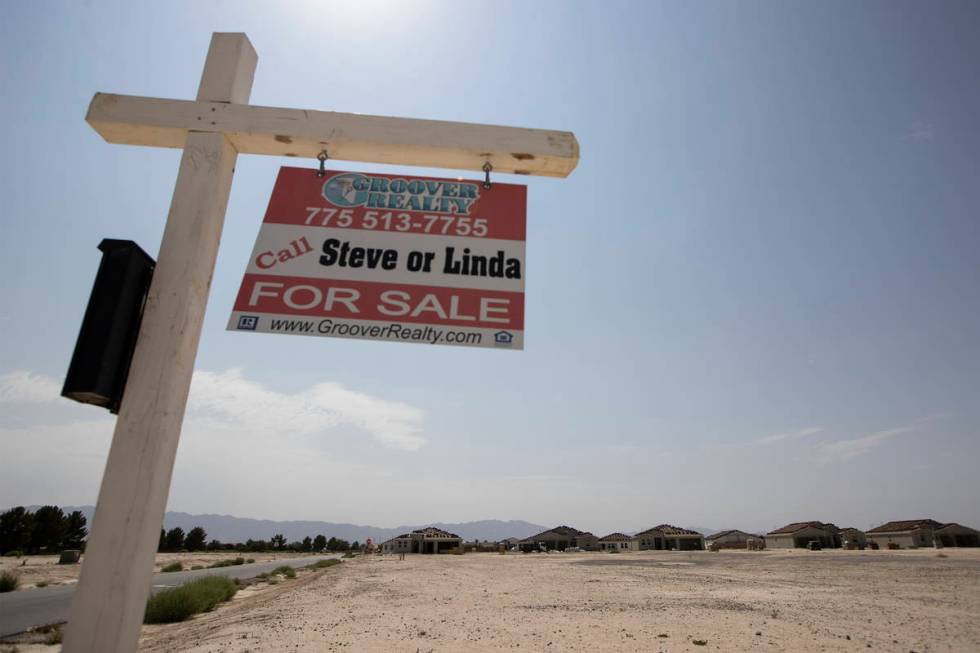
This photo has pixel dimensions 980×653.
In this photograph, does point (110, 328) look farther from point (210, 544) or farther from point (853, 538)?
point (210, 544)

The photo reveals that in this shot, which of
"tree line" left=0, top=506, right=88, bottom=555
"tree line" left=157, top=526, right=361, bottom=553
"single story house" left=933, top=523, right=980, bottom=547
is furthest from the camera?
"tree line" left=157, top=526, right=361, bottom=553

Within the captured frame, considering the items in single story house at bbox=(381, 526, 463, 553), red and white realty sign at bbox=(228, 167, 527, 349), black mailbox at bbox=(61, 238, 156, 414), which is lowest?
single story house at bbox=(381, 526, 463, 553)

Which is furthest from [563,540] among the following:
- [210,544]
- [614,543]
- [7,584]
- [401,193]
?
[401,193]

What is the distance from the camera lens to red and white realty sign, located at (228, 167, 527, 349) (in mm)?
2748

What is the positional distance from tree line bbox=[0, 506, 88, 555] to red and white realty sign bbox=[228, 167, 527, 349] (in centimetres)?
6740

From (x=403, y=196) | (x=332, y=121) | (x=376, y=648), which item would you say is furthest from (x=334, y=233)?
(x=376, y=648)

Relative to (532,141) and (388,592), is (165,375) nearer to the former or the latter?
(532,141)

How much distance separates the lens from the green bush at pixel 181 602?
51.0 ft

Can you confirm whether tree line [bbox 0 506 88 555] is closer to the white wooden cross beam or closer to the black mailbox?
the white wooden cross beam

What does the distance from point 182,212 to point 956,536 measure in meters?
97.9

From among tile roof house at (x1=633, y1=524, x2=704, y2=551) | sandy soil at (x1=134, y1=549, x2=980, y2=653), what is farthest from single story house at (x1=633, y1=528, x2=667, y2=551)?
sandy soil at (x1=134, y1=549, x2=980, y2=653)

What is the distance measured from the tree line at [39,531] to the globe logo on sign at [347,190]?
6754 centimetres

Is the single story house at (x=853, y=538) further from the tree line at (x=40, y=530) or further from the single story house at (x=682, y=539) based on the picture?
the tree line at (x=40, y=530)

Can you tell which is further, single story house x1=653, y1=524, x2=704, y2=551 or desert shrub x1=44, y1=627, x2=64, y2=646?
single story house x1=653, y1=524, x2=704, y2=551
